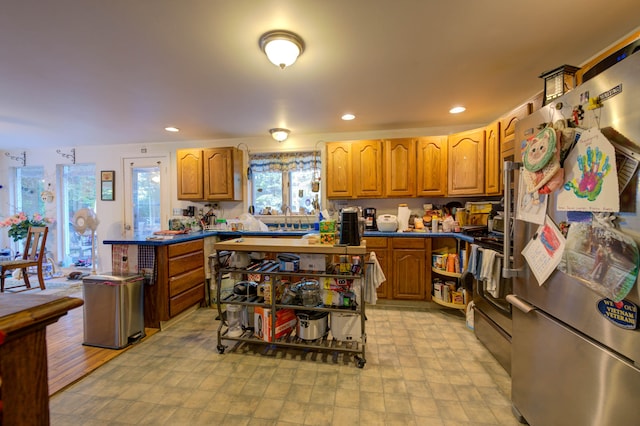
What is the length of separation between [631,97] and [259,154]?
4089 mm

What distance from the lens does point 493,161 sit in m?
2.97

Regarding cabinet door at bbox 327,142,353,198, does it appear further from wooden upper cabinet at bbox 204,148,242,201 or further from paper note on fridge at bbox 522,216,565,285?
paper note on fridge at bbox 522,216,565,285

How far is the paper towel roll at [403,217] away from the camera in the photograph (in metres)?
3.64

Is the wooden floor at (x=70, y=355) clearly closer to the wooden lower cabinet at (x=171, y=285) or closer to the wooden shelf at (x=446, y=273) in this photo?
the wooden lower cabinet at (x=171, y=285)

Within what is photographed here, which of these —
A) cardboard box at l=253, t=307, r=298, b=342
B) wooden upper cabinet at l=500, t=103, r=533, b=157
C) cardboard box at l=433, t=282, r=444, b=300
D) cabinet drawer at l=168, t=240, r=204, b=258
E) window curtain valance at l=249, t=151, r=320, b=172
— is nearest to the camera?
cardboard box at l=253, t=307, r=298, b=342

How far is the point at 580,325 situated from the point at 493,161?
7.72 feet

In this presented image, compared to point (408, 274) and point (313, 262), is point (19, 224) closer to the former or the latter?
point (313, 262)

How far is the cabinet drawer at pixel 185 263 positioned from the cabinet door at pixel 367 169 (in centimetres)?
227

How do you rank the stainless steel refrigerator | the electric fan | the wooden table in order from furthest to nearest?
the electric fan → the stainless steel refrigerator → the wooden table

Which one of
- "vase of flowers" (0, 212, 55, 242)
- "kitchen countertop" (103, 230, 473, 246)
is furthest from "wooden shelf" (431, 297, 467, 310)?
"vase of flowers" (0, 212, 55, 242)

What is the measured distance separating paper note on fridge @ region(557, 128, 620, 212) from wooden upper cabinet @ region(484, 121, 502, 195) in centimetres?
200

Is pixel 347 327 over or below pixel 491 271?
below

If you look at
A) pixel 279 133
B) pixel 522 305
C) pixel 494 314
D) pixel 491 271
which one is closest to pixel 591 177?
pixel 522 305

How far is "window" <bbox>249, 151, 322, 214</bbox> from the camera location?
419 centimetres
